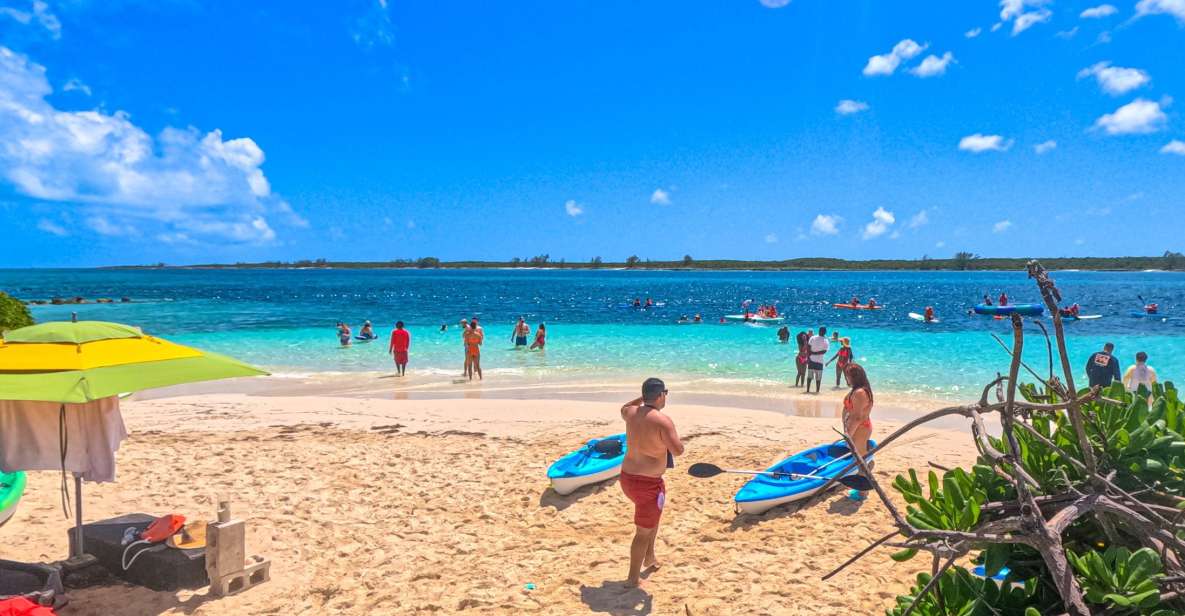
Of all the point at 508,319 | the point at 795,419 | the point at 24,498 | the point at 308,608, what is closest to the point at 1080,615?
the point at 308,608

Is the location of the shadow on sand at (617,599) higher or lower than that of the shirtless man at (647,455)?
lower

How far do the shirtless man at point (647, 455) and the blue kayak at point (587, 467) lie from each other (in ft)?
6.92

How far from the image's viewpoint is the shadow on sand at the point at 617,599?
5.42 metres

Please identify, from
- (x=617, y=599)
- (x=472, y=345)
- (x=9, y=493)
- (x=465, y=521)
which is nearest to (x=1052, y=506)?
(x=617, y=599)

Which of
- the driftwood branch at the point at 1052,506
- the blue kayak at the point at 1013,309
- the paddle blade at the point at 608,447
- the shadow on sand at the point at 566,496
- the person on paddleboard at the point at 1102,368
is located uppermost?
the blue kayak at the point at 1013,309

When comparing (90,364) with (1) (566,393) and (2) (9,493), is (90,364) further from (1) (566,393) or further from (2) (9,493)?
(1) (566,393)

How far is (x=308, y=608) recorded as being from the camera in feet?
17.9

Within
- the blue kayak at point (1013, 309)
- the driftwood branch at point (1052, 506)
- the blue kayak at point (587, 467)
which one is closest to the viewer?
the blue kayak at point (1013, 309)

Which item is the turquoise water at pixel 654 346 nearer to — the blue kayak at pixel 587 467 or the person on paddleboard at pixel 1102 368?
the person on paddleboard at pixel 1102 368

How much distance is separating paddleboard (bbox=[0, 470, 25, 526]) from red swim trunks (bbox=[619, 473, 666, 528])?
5.91 meters

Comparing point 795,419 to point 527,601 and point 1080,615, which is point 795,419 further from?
point 1080,615

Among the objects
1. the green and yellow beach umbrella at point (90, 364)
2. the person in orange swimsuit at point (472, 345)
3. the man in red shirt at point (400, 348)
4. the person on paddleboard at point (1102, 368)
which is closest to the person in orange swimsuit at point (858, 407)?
the green and yellow beach umbrella at point (90, 364)

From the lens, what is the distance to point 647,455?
548 centimetres

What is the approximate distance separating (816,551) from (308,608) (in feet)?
14.8
